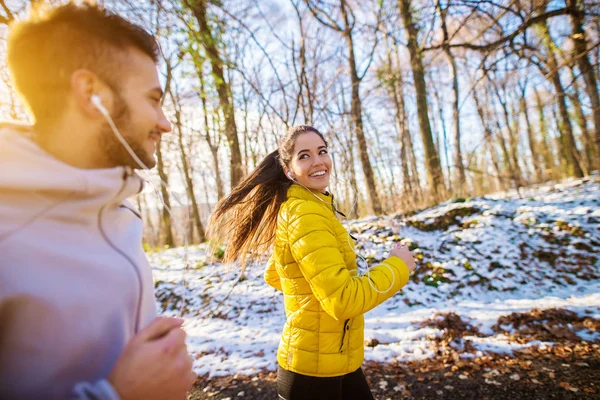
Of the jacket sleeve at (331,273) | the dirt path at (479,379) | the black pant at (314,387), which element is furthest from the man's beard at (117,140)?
the dirt path at (479,379)

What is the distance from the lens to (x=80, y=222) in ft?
2.61

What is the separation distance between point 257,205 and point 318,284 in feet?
2.83

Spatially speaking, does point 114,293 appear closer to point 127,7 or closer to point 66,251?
point 66,251

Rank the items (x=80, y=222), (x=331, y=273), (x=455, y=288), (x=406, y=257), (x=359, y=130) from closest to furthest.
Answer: (x=80, y=222), (x=331, y=273), (x=406, y=257), (x=455, y=288), (x=359, y=130)

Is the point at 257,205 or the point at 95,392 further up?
the point at 257,205

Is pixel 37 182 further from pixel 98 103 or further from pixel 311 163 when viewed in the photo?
pixel 311 163

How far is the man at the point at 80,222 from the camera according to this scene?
671mm

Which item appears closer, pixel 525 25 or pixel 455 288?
pixel 525 25

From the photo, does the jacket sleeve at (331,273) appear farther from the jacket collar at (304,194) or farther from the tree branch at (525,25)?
the tree branch at (525,25)

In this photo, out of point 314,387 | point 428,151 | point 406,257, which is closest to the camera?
point 314,387

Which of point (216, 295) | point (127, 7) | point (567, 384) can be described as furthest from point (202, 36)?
point (567, 384)

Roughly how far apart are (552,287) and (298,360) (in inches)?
234

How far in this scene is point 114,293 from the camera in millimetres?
788

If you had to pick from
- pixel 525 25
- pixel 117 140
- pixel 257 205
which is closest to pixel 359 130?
pixel 525 25
